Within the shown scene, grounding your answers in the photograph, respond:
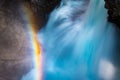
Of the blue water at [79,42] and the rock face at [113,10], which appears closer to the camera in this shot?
the rock face at [113,10]

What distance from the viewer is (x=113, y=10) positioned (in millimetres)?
7395

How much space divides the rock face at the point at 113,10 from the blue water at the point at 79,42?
1.52 ft

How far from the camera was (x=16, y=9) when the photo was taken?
9422 mm

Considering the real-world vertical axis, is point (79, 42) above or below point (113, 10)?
above

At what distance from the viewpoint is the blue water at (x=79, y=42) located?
8297mm

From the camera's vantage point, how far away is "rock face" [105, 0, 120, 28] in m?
7.29

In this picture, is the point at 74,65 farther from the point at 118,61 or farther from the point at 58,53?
the point at 118,61

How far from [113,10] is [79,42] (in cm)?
211

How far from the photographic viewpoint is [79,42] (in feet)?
30.3

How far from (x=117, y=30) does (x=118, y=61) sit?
2.66 feet

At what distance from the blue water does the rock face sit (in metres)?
0.46

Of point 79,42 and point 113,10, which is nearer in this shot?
point 113,10

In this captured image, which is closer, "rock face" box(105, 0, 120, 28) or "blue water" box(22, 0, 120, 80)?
"rock face" box(105, 0, 120, 28)

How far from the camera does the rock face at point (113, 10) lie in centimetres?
729
